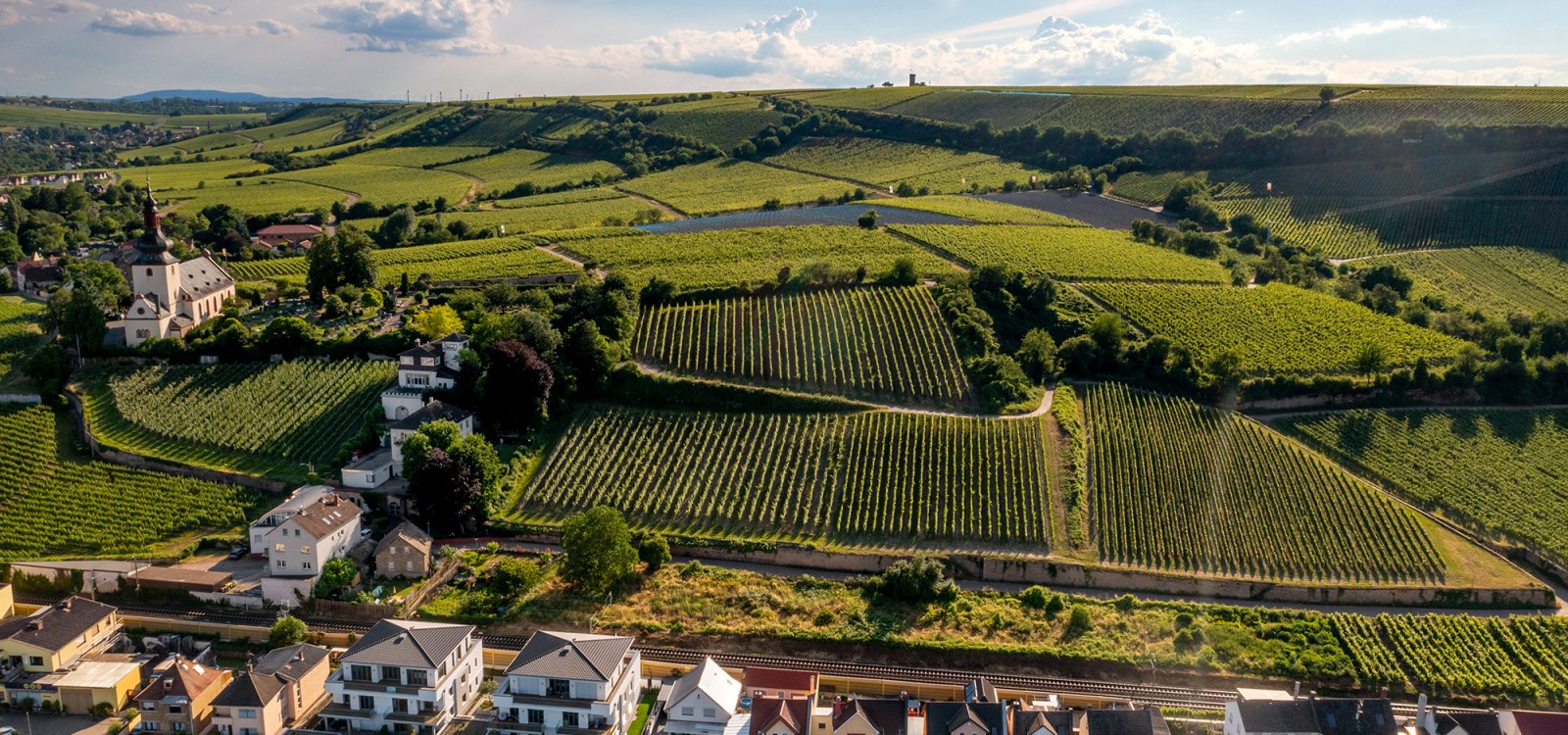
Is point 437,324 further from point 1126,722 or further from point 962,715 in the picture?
point 1126,722

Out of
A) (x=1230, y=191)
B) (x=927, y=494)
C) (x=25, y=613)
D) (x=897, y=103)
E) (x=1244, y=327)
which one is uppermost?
(x=897, y=103)

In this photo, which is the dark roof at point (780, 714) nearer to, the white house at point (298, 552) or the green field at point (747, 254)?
the white house at point (298, 552)

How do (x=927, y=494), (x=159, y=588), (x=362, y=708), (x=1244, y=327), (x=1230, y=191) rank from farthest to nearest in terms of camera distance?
(x=1230, y=191) → (x=1244, y=327) → (x=927, y=494) → (x=159, y=588) → (x=362, y=708)

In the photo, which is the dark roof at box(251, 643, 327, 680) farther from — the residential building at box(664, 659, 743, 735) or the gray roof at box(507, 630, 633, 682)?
the residential building at box(664, 659, 743, 735)

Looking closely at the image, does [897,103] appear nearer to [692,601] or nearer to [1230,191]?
[1230,191]

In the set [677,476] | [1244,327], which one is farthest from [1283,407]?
[677,476]

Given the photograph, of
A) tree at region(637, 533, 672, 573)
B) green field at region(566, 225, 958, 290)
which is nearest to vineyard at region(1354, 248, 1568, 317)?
green field at region(566, 225, 958, 290)

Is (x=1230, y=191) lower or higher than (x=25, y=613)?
higher
